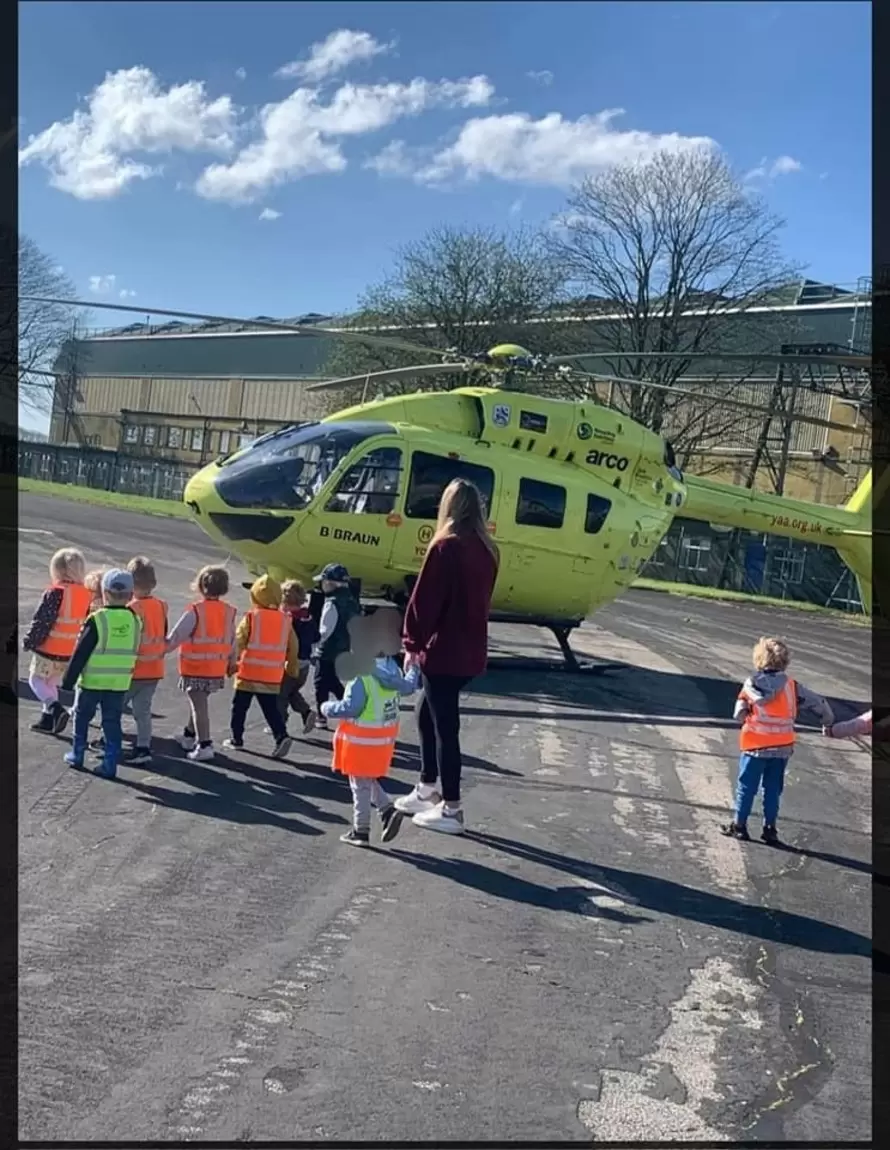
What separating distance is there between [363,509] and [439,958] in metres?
7.02

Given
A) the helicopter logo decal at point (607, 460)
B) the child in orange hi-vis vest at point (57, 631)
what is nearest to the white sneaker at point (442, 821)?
the child in orange hi-vis vest at point (57, 631)

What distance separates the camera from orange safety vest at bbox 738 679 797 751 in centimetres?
602

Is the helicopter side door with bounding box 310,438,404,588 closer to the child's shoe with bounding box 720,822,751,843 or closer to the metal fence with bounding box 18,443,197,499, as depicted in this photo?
the child's shoe with bounding box 720,822,751,843

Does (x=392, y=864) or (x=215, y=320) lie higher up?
(x=215, y=320)

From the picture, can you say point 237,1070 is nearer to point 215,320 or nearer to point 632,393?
point 215,320

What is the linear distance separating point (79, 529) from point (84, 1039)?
22951 mm

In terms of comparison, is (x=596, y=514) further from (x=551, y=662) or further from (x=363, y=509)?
(x=363, y=509)

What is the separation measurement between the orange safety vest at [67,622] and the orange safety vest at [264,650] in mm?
1287

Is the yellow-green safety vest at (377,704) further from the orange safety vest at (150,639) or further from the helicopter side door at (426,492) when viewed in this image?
the helicopter side door at (426,492)

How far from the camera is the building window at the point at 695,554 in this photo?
24875 mm

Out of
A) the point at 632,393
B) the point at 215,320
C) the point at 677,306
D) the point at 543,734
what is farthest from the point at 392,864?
the point at 677,306

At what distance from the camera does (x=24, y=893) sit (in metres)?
4.41

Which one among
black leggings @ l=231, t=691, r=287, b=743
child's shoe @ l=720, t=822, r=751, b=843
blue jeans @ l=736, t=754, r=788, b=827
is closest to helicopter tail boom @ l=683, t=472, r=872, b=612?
blue jeans @ l=736, t=754, r=788, b=827

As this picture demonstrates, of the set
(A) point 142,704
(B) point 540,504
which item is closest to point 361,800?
(A) point 142,704
